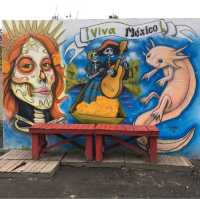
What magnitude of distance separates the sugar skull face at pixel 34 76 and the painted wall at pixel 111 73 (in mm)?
22

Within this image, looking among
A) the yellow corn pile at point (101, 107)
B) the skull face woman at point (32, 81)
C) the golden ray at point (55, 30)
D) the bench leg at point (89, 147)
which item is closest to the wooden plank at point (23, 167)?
the bench leg at point (89, 147)

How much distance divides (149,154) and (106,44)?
2.56 meters

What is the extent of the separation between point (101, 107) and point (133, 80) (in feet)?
3.03

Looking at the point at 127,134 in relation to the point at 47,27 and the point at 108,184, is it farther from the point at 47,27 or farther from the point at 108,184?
the point at 47,27

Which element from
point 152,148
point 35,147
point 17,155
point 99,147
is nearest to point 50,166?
point 35,147

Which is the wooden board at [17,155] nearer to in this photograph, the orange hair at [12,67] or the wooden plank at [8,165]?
the wooden plank at [8,165]

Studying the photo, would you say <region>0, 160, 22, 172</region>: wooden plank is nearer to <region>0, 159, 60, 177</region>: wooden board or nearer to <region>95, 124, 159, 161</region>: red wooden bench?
<region>0, 159, 60, 177</region>: wooden board

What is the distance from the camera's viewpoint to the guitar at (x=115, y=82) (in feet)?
28.5

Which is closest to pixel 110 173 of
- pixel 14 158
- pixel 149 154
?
pixel 149 154

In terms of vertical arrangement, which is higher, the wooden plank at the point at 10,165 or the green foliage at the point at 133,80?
the green foliage at the point at 133,80

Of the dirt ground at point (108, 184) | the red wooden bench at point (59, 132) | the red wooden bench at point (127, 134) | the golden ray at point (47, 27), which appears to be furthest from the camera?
the golden ray at point (47, 27)

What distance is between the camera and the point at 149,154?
8.09 meters

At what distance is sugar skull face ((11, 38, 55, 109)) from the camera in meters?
8.86

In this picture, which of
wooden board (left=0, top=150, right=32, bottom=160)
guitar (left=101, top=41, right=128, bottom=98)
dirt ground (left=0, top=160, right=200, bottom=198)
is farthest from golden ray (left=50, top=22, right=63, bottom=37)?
dirt ground (left=0, top=160, right=200, bottom=198)
